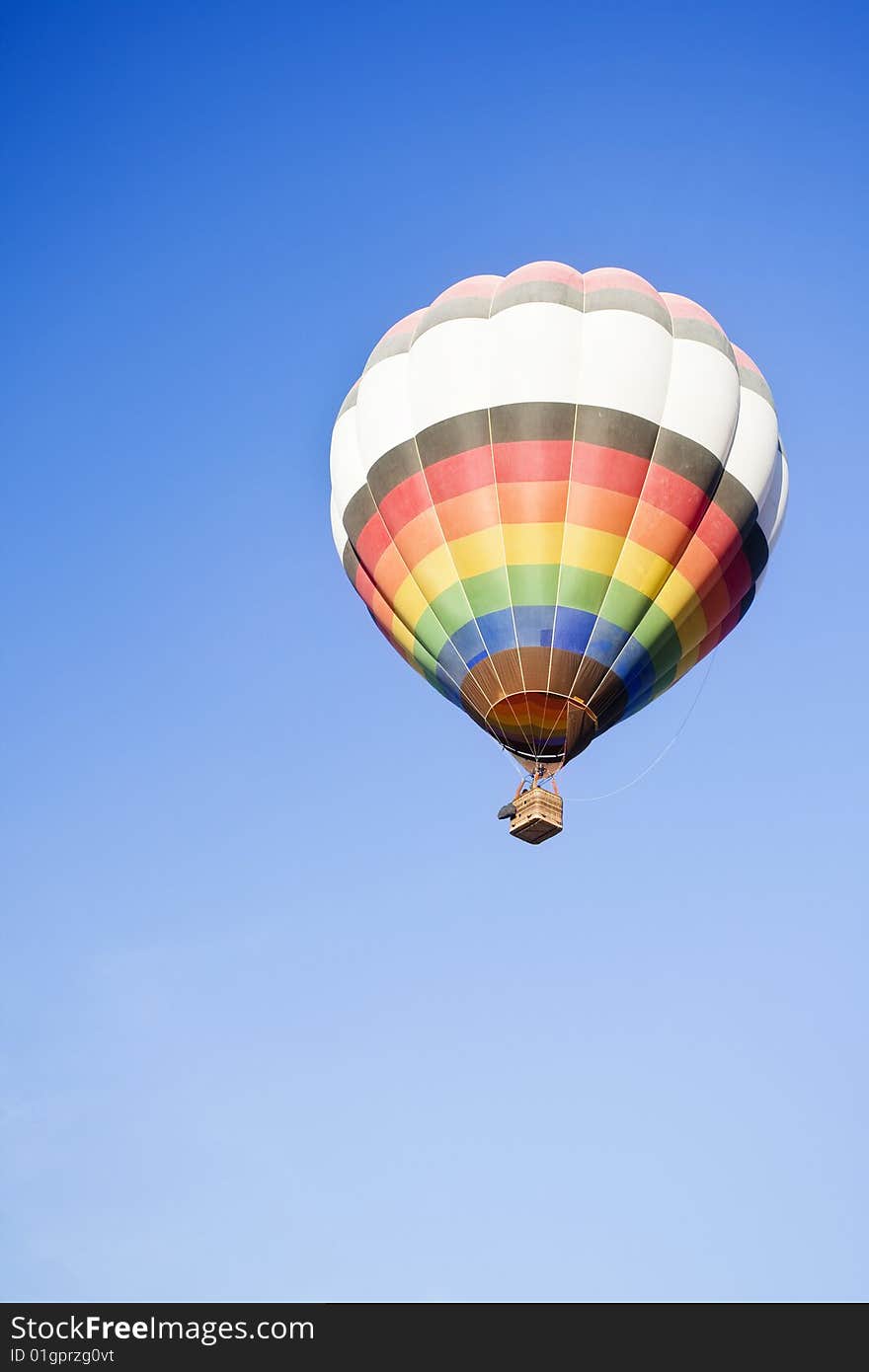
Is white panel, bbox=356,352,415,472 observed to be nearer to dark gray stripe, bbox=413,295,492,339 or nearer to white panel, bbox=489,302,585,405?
dark gray stripe, bbox=413,295,492,339

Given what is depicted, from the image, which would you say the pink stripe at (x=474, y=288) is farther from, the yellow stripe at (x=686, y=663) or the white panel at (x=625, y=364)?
the yellow stripe at (x=686, y=663)

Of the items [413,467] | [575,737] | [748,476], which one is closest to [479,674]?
[575,737]

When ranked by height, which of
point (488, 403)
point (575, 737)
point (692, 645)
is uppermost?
point (488, 403)

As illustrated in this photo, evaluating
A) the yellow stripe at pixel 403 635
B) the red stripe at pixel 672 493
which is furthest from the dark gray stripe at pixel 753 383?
the yellow stripe at pixel 403 635

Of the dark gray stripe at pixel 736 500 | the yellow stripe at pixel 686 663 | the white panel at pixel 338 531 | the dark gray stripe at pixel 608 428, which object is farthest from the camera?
the white panel at pixel 338 531

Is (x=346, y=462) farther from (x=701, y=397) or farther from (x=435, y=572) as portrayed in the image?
(x=701, y=397)

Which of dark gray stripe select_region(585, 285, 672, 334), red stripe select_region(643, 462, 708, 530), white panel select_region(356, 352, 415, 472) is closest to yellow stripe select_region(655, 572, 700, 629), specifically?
red stripe select_region(643, 462, 708, 530)

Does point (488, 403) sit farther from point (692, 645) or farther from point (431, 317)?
point (692, 645)
